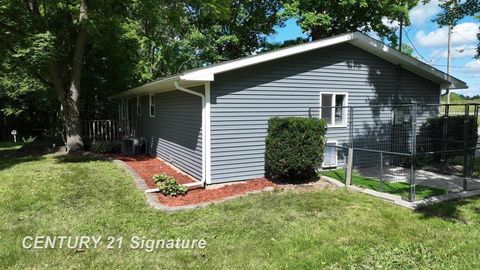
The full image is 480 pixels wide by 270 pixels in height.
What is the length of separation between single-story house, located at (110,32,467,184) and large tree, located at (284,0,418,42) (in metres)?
6.30

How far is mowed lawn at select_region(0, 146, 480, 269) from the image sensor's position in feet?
14.0

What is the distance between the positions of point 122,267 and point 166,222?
4.79 feet

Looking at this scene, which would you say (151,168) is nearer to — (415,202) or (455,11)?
(415,202)

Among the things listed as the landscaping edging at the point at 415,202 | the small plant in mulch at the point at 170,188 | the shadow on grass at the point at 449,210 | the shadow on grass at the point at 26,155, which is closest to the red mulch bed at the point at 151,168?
the small plant in mulch at the point at 170,188

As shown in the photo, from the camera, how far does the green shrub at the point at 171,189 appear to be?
7.25 metres

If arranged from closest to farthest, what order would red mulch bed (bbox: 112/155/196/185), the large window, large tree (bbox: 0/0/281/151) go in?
red mulch bed (bbox: 112/155/196/185)
the large window
large tree (bbox: 0/0/281/151)

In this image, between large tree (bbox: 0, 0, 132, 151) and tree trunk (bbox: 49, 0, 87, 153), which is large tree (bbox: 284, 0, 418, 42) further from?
tree trunk (bbox: 49, 0, 87, 153)

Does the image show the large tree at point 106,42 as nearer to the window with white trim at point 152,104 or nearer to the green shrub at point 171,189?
the window with white trim at point 152,104

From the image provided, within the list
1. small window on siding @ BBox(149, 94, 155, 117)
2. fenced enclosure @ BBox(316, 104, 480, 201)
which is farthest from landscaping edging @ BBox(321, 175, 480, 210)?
small window on siding @ BBox(149, 94, 155, 117)

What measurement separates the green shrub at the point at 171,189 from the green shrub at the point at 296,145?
6.72 feet

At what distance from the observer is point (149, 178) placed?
29.3ft

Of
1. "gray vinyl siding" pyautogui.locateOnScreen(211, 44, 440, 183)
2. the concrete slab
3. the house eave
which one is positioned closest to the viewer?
the house eave

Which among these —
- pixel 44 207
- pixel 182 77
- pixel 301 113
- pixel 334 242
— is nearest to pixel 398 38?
pixel 301 113

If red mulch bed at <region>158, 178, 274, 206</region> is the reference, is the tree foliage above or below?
above
